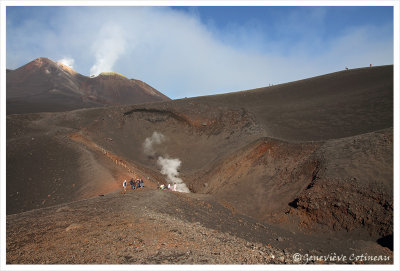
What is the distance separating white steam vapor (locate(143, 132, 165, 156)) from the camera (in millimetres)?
23938

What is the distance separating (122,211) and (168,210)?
1.60 m

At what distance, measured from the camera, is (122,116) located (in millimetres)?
27844

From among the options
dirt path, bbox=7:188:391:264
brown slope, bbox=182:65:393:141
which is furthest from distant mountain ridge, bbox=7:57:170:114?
dirt path, bbox=7:188:391:264

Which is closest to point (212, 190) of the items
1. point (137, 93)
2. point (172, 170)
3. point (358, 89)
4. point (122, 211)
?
point (172, 170)

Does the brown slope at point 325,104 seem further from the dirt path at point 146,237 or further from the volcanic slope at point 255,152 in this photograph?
the dirt path at point 146,237

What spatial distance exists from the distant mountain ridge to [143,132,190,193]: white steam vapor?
3879 cm

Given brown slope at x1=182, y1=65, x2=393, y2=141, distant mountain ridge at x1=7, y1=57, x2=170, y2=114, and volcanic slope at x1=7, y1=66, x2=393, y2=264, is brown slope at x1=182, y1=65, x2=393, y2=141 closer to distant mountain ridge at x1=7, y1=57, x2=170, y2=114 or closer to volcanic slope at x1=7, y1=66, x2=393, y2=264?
volcanic slope at x1=7, y1=66, x2=393, y2=264

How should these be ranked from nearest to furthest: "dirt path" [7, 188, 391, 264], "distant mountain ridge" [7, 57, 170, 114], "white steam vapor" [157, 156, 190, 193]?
"dirt path" [7, 188, 391, 264] < "white steam vapor" [157, 156, 190, 193] < "distant mountain ridge" [7, 57, 170, 114]

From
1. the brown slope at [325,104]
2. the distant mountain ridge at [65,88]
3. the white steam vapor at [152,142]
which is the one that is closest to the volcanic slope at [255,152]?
the brown slope at [325,104]

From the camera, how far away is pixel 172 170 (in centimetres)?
2102

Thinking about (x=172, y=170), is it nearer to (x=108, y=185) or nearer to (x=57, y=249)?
(x=108, y=185)

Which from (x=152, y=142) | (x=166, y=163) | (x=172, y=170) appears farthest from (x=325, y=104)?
(x=152, y=142)

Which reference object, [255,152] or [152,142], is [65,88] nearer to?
[152,142]

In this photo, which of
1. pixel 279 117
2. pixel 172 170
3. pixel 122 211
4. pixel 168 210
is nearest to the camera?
→ pixel 122 211
